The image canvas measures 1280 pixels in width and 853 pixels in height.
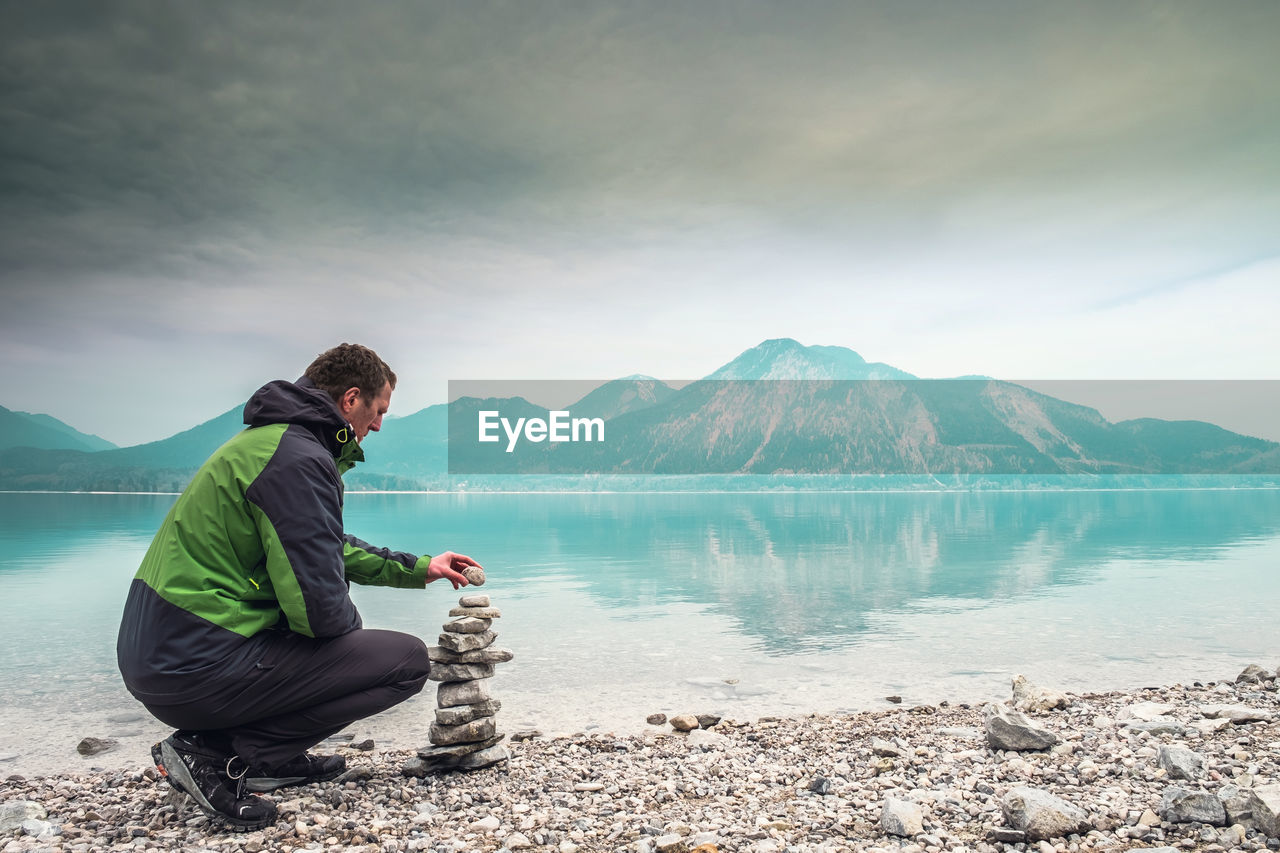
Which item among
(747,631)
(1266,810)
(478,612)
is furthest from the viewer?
(747,631)

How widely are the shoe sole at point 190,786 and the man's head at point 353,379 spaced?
2.62 metres

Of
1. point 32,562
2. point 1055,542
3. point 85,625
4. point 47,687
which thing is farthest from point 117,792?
point 1055,542

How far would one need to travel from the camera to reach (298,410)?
5875 mm

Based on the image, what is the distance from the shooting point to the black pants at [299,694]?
18.5 feet

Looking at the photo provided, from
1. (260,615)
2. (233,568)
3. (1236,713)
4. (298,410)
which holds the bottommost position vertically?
(1236,713)

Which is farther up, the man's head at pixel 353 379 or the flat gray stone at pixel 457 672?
the man's head at pixel 353 379

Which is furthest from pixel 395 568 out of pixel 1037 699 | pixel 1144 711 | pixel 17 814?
pixel 1144 711

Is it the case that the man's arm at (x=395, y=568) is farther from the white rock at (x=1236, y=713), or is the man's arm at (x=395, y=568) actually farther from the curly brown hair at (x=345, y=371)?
the white rock at (x=1236, y=713)

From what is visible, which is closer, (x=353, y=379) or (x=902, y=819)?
(x=902, y=819)

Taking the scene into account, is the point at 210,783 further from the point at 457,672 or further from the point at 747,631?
the point at 747,631

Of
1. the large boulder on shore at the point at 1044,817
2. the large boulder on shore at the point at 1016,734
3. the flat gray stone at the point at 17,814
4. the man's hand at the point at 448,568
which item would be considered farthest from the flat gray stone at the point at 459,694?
the large boulder on shore at the point at 1016,734

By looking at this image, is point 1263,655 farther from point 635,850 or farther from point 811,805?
point 635,850

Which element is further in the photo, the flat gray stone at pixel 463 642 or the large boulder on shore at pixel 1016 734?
the large boulder on shore at pixel 1016 734

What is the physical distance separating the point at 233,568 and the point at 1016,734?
7.19 m
